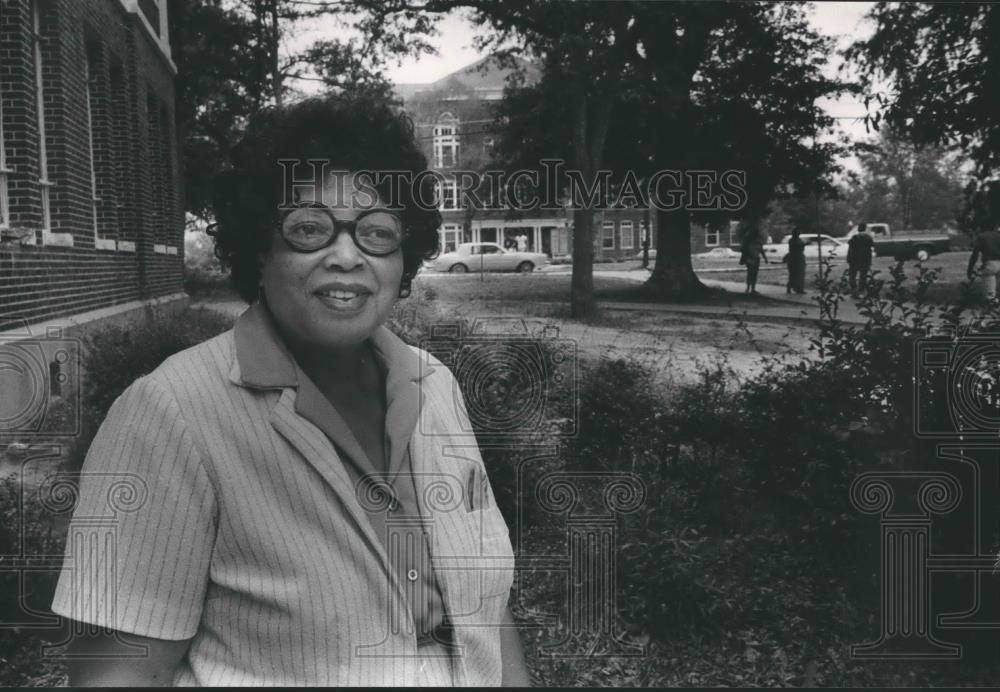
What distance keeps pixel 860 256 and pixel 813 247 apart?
56 cm

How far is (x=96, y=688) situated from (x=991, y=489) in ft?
9.88

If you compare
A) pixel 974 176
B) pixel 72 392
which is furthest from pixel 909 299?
pixel 72 392

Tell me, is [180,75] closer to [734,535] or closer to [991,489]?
[734,535]

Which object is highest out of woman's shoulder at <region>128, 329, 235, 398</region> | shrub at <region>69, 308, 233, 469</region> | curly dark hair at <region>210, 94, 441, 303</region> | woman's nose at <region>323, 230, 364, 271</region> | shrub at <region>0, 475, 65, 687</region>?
curly dark hair at <region>210, 94, 441, 303</region>

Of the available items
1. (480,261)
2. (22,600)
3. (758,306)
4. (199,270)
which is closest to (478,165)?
(480,261)

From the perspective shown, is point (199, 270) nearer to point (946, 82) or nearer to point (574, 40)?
point (574, 40)

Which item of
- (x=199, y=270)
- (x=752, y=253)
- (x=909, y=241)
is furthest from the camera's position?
(x=199, y=270)

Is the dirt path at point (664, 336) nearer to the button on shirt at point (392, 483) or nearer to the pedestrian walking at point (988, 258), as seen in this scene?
the pedestrian walking at point (988, 258)

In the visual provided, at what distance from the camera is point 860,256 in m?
3.88

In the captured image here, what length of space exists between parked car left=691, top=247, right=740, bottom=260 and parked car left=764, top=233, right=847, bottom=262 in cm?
40

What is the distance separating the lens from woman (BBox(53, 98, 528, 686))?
4.33 feet

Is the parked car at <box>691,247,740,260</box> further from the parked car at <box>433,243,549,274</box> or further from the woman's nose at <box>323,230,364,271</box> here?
the woman's nose at <box>323,230,364,271</box>

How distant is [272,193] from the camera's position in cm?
164

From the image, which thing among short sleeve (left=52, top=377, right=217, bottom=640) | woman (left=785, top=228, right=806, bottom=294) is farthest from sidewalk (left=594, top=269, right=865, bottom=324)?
short sleeve (left=52, top=377, right=217, bottom=640)
